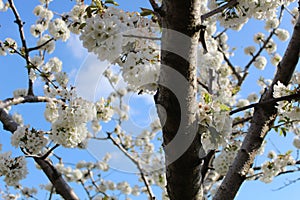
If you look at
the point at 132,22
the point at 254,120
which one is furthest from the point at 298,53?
the point at 132,22

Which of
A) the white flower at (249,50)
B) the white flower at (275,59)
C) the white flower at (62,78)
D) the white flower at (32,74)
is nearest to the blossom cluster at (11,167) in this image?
the white flower at (32,74)

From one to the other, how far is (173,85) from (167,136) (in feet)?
0.69

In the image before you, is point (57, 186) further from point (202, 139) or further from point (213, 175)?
point (213, 175)

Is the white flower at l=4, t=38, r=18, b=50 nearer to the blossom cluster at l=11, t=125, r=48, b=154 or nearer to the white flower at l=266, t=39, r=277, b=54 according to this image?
the blossom cluster at l=11, t=125, r=48, b=154

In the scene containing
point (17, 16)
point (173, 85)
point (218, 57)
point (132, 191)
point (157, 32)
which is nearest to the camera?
point (173, 85)

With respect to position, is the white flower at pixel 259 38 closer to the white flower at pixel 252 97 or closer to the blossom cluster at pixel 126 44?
the white flower at pixel 252 97

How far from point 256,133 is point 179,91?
1041 millimetres

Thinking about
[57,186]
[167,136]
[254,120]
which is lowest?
[167,136]

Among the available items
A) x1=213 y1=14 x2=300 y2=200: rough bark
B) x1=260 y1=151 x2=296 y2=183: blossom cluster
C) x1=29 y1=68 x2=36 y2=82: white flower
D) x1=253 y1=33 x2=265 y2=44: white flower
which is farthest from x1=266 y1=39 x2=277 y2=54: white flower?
x1=29 y1=68 x2=36 y2=82: white flower

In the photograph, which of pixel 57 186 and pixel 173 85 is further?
pixel 57 186

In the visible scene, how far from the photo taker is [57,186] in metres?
2.42

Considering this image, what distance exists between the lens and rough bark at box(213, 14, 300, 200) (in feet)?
5.88

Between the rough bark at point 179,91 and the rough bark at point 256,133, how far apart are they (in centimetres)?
64

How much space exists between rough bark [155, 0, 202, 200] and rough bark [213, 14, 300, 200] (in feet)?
2.11
